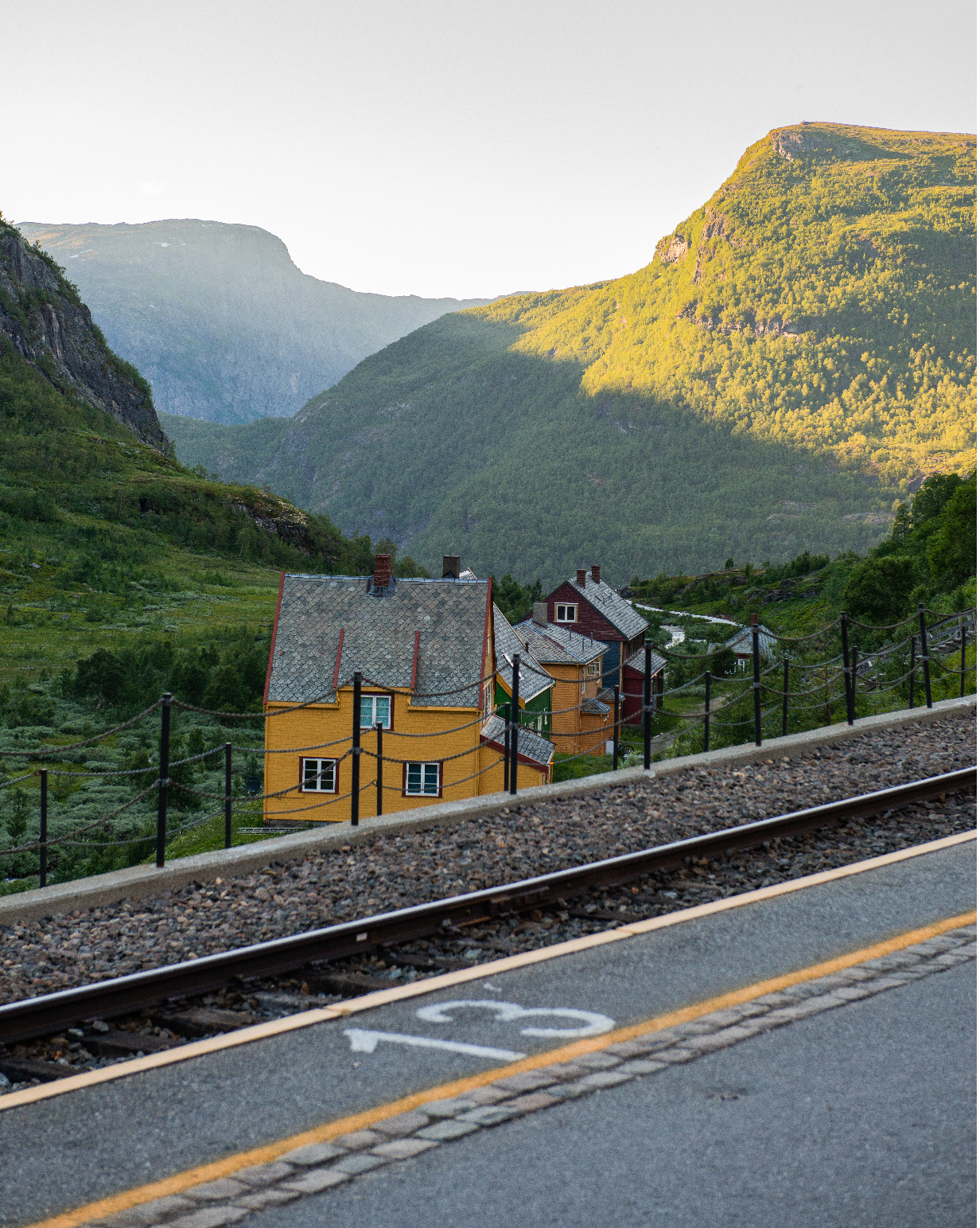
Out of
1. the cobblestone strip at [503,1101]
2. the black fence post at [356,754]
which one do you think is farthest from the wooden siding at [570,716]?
the cobblestone strip at [503,1101]

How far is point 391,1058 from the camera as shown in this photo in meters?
4.72

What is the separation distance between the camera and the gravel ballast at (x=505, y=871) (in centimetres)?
638

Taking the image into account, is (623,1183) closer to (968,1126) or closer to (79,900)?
(968,1126)

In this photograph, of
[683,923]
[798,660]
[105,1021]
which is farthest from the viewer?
[798,660]

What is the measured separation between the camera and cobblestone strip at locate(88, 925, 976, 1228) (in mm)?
3701

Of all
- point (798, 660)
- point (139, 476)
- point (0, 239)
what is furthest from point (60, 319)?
point (798, 660)

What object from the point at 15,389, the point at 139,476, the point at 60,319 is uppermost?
the point at 60,319

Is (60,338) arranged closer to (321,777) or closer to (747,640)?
(747,640)

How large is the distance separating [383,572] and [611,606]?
27514 millimetres

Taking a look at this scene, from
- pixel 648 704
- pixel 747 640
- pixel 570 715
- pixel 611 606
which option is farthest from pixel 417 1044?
pixel 747 640

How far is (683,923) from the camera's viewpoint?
6270mm

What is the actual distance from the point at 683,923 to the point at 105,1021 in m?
3.02

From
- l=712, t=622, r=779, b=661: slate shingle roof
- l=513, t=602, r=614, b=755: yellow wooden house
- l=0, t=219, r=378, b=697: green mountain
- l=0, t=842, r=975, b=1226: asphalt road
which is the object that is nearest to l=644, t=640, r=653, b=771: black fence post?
l=712, t=622, r=779, b=661: slate shingle roof

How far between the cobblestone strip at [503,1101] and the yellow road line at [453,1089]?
0.04 meters
